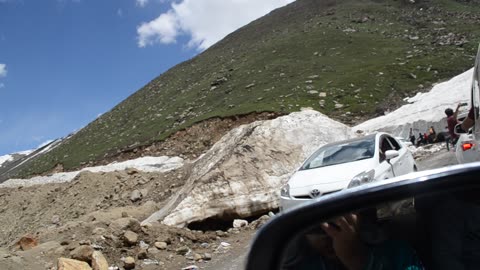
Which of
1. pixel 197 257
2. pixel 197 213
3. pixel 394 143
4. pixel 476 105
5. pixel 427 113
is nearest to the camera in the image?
pixel 476 105

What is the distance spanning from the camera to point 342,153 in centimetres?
1081

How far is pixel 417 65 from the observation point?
181ft

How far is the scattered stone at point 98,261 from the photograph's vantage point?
8766mm

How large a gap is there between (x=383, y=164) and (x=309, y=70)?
181 ft

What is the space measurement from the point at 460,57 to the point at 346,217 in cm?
5990

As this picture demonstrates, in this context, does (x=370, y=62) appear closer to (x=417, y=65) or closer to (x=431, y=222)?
(x=417, y=65)

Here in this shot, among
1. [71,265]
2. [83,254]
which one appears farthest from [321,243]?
[83,254]

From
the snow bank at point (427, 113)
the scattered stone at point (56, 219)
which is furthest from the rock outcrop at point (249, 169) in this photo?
the snow bank at point (427, 113)

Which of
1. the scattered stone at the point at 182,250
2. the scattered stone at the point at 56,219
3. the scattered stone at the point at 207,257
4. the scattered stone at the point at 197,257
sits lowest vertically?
the scattered stone at the point at 207,257

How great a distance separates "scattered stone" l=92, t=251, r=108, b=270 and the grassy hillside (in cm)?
3468

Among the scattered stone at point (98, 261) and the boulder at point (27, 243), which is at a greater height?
the boulder at point (27, 243)

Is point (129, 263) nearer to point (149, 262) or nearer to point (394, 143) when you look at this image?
point (149, 262)

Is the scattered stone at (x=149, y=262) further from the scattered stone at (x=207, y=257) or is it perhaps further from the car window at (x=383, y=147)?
the car window at (x=383, y=147)

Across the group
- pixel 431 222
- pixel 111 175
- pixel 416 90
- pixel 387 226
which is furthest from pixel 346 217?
pixel 416 90
